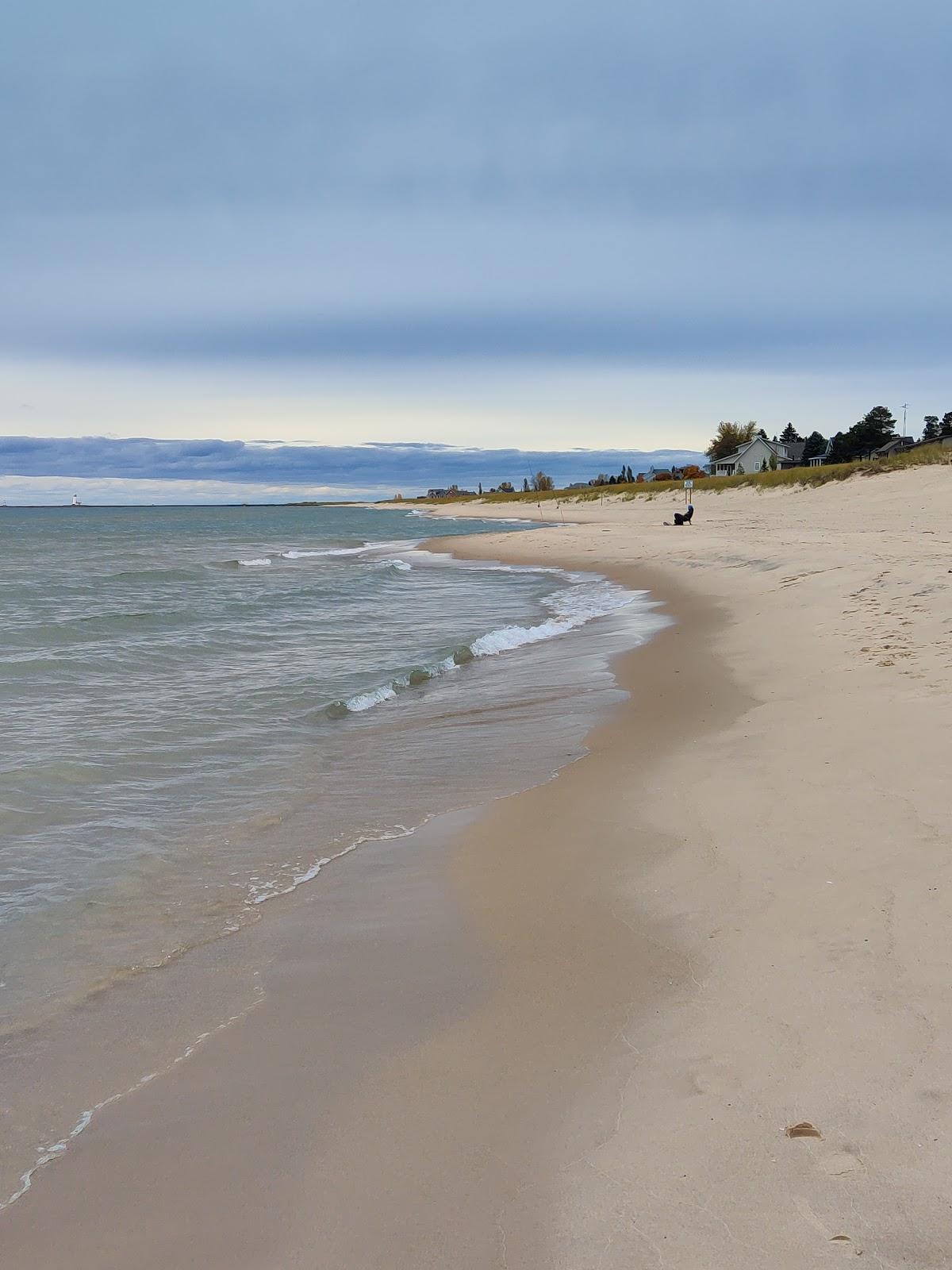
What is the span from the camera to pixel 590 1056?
365cm

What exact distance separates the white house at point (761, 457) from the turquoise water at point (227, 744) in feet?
225

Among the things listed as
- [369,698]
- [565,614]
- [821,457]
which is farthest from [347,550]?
[821,457]

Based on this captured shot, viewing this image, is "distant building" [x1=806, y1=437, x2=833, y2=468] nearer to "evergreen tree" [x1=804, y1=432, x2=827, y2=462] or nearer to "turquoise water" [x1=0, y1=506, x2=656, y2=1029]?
"evergreen tree" [x1=804, y1=432, x2=827, y2=462]

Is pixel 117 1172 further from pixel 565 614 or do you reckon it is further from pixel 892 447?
→ pixel 892 447

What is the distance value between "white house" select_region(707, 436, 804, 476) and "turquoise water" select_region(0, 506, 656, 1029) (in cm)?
6856

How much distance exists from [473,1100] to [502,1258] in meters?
0.77

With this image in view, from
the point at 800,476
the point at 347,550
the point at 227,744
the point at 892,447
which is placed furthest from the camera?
the point at 892,447

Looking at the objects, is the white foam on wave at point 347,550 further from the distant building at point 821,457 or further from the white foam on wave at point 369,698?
the distant building at point 821,457

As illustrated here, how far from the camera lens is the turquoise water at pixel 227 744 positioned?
5.50 meters

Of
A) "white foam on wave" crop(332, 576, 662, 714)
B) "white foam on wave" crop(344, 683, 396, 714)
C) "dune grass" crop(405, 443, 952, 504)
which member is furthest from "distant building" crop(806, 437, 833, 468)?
"white foam on wave" crop(344, 683, 396, 714)

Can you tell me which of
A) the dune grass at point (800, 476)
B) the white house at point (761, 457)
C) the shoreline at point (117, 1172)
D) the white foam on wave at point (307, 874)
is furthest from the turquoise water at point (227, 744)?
the white house at point (761, 457)

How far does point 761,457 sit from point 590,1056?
8925cm

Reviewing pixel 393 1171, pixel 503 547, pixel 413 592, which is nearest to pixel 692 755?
pixel 393 1171

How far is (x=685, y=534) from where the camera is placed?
35188 mm
